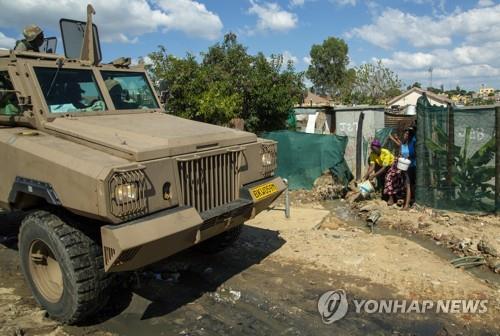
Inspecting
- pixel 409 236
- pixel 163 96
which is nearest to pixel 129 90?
pixel 163 96

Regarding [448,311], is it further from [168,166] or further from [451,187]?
[451,187]

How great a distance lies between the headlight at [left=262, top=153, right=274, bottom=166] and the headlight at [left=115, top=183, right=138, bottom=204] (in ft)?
5.92

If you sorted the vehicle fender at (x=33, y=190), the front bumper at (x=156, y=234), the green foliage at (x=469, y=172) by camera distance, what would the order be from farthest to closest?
the green foliage at (x=469, y=172) < the vehicle fender at (x=33, y=190) < the front bumper at (x=156, y=234)

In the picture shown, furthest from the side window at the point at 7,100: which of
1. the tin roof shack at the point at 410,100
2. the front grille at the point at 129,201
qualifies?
the tin roof shack at the point at 410,100

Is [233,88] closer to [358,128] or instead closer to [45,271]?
[358,128]

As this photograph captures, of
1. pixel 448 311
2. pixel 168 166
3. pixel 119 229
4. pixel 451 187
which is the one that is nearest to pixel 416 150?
pixel 451 187

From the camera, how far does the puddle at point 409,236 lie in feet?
17.7

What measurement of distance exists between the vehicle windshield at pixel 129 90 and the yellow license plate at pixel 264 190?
6.12 feet

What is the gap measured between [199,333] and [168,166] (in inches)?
57.3

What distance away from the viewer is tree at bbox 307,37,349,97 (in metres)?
55.8

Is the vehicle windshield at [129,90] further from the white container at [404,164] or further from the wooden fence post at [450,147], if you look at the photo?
the wooden fence post at [450,147]

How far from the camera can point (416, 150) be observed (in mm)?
8430

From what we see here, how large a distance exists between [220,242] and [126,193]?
7.99 feet

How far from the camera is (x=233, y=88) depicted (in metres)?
13.9
